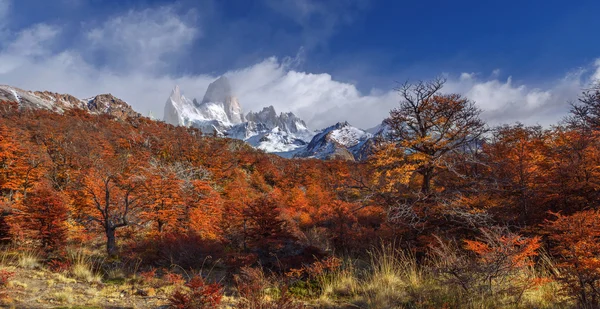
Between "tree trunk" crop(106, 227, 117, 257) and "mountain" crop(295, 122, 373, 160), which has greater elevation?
"mountain" crop(295, 122, 373, 160)

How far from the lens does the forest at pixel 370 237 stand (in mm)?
3527

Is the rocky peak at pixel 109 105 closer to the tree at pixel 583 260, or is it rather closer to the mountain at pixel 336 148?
the mountain at pixel 336 148

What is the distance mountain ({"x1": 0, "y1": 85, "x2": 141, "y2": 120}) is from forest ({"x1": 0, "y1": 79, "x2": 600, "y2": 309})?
3172 cm

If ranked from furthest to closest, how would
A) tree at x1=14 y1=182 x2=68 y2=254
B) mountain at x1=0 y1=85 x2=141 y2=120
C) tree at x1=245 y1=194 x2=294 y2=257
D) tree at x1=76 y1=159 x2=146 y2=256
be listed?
mountain at x1=0 y1=85 x2=141 y2=120
tree at x1=76 y1=159 x2=146 y2=256
tree at x1=14 y1=182 x2=68 y2=254
tree at x1=245 y1=194 x2=294 y2=257

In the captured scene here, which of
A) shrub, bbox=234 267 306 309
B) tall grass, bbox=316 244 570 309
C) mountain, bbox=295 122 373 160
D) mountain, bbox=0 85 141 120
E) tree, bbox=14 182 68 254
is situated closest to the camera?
shrub, bbox=234 267 306 309

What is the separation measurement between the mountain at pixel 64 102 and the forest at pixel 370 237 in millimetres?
31724

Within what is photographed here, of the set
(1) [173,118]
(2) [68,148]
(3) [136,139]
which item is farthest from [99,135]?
(1) [173,118]

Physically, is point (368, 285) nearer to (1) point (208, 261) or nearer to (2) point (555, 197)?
(2) point (555, 197)

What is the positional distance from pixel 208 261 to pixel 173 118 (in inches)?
7394

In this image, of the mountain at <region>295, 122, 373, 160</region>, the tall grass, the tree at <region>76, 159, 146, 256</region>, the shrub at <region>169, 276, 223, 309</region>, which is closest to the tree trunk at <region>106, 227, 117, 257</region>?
the tree at <region>76, 159, 146, 256</region>

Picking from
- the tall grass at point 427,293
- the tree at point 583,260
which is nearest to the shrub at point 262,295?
the tall grass at point 427,293

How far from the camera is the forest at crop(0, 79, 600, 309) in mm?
3527

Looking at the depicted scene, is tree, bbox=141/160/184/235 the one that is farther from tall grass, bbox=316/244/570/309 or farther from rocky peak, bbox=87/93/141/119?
rocky peak, bbox=87/93/141/119

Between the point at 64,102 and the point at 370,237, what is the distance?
61236mm
